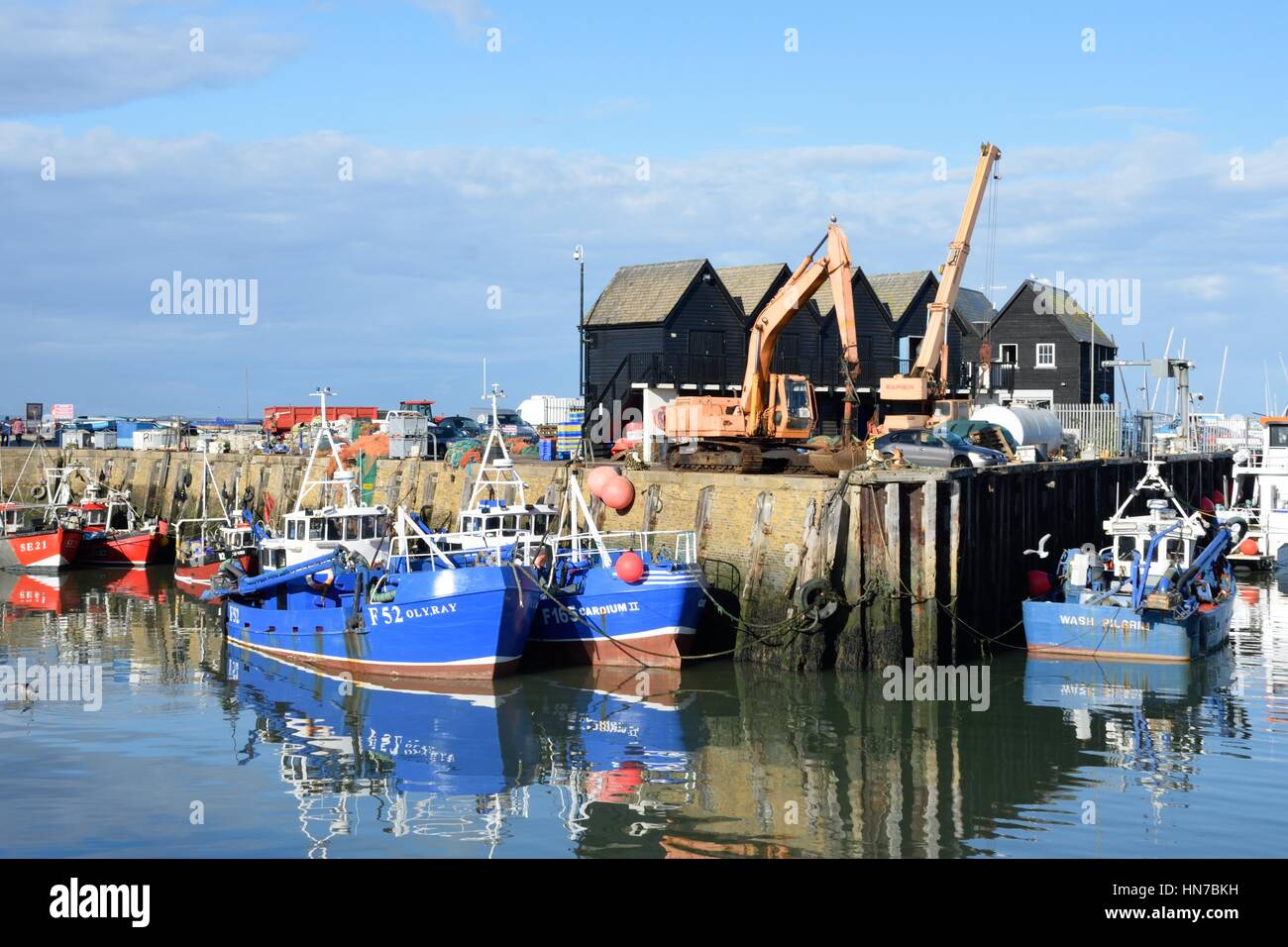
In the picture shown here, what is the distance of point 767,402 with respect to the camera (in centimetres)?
3662

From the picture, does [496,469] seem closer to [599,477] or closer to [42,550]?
[599,477]

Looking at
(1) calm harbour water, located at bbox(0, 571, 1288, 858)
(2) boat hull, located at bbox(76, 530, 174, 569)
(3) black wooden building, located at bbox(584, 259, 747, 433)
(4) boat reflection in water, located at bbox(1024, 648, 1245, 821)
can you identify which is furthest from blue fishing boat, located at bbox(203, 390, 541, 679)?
(3) black wooden building, located at bbox(584, 259, 747, 433)

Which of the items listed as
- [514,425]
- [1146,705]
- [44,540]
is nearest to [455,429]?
[514,425]

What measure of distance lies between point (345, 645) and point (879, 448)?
14.1m

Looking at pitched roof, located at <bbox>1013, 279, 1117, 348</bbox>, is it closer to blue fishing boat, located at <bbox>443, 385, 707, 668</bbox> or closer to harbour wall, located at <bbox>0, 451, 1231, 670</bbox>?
harbour wall, located at <bbox>0, 451, 1231, 670</bbox>

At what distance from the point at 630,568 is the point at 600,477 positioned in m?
5.82

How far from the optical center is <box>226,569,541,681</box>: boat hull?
81.4ft

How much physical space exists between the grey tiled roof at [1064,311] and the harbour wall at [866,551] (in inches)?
1131

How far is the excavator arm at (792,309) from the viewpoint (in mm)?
35969

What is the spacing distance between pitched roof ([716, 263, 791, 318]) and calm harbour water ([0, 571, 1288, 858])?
1153 inches

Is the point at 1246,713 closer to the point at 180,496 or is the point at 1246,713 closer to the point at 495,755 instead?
the point at 495,755

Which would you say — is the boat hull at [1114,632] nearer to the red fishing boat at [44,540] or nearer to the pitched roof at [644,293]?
the pitched roof at [644,293]

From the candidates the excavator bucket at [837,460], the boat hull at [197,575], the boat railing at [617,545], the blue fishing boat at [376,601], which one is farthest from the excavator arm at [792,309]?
the boat hull at [197,575]

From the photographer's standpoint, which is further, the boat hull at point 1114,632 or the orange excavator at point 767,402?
the orange excavator at point 767,402
